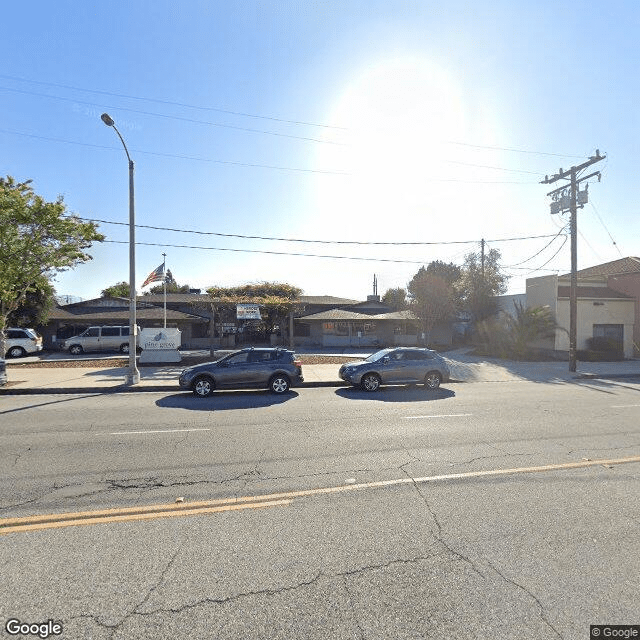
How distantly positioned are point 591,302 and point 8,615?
30780 mm

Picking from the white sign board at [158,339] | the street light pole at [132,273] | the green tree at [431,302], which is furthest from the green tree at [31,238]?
the green tree at [431,302]

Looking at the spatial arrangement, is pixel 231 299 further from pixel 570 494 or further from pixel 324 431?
pixel 570 494

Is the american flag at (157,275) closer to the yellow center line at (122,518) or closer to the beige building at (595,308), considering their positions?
the yellow center line at (122,518)

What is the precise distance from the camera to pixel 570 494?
4758 millimetres

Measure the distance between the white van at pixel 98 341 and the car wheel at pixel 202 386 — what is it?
55.4 ft

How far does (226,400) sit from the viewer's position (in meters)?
11.5

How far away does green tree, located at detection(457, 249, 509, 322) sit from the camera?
106 ft

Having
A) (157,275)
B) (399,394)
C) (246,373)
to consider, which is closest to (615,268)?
(399,394)

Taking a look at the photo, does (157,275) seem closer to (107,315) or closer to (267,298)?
(267,298)

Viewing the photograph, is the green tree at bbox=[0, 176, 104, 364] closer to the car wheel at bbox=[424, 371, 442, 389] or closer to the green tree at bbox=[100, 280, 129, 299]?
the car wheel at bbox=[424, 371, 442, 389]

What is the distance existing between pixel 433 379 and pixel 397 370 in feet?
4.75

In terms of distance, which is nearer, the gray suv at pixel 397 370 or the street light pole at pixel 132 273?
the gray suv at pixel 397 370

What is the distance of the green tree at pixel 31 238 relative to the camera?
526 inches

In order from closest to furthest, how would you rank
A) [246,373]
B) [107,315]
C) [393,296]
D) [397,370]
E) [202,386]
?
[202,386]
[246,373]
[397,370]
[107,315]
[393,296]
